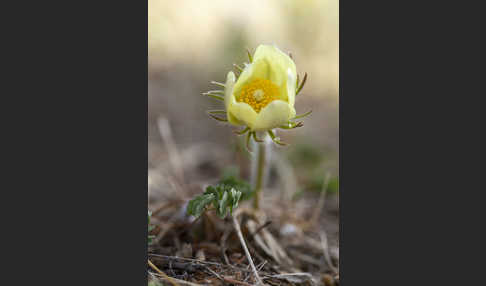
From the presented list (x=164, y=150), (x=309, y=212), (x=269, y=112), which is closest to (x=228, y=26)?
(x=164, y=150)

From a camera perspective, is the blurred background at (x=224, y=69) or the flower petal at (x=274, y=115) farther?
the blurred background at (x=224, y=69)

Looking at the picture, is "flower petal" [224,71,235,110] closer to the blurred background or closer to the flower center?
the flower center

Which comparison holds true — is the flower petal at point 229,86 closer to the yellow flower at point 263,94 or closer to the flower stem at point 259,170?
the yellow flower at point 263,94

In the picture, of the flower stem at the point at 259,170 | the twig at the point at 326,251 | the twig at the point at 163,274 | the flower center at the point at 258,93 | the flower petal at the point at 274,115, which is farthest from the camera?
the flower stem at the point at 259,170

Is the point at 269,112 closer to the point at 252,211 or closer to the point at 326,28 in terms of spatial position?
the point at 252,211

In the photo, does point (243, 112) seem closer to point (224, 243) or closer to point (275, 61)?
point (275, 61)

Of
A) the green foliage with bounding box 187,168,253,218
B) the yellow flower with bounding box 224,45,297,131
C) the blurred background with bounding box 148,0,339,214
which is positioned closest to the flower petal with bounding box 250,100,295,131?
the yellow flower with bounding box 224,45,297,131

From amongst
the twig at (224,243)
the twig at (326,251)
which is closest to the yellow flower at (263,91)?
the twig at (224,243)
